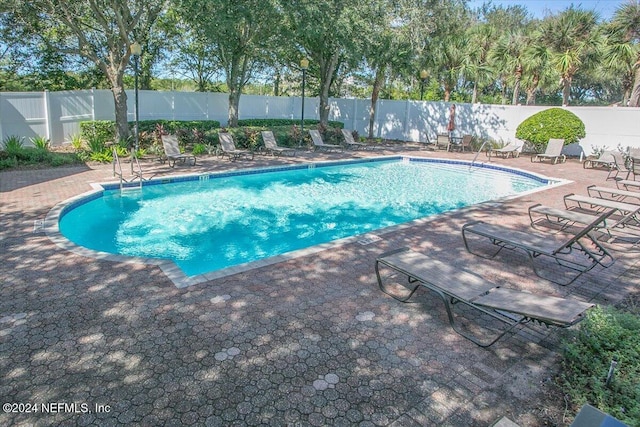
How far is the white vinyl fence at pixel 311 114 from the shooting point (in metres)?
13.2

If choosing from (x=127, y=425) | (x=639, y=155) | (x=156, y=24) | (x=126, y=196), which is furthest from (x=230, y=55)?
(x=127, y=425)

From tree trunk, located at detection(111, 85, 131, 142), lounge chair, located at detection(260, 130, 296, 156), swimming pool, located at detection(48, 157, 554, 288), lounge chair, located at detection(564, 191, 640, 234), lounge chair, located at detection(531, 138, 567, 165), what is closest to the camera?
lounge chair, located at detection(564, 191, 640, 234)

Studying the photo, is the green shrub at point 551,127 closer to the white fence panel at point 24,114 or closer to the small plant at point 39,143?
the small plant at point 39,143

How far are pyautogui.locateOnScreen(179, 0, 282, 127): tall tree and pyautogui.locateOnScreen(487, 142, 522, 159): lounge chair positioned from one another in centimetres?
993

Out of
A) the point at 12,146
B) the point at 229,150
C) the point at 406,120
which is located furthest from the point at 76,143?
the point at 406,120

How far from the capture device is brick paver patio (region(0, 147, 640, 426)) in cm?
280

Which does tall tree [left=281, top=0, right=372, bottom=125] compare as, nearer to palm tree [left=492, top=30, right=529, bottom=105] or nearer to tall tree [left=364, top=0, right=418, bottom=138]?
tall tree [left=364, top=0, right=418, bottom=138]

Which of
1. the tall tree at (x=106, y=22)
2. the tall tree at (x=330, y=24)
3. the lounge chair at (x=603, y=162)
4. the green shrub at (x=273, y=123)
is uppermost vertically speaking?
the tall tree at (x=330, y=24)

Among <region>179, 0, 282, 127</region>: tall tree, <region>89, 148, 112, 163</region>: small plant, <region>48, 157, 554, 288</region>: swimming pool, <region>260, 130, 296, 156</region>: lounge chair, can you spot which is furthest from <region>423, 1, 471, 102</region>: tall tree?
<region>89, 148, 112, 163</region>: small plant

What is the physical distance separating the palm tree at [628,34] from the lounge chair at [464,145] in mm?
6009

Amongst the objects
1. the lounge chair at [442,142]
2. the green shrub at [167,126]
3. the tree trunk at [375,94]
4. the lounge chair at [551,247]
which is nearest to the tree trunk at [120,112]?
the green shrub at [167,126]

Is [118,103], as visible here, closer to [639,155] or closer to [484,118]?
[484,118]

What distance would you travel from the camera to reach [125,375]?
3.06 metres

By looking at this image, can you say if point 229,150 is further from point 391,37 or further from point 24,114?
point 391,37
